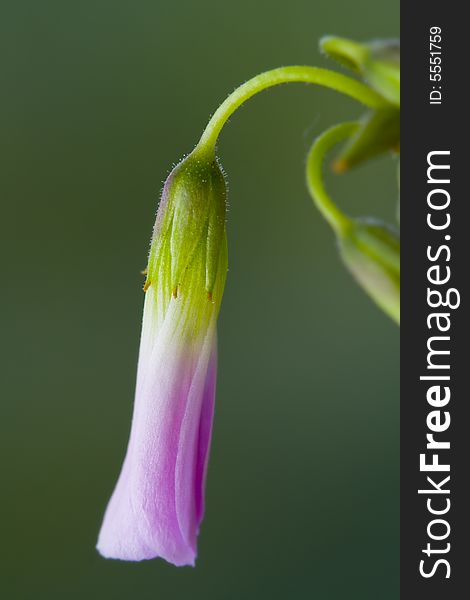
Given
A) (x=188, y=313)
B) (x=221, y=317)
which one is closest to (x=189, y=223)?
(x=188, y=313)

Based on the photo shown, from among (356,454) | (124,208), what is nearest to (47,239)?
(124,208)

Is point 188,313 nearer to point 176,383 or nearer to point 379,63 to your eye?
point 176,383

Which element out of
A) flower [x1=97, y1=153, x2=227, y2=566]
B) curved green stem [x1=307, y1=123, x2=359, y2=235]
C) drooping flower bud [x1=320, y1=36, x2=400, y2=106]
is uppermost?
drooping flower bud [x1=320, y1=36, x2=400, y2=106]

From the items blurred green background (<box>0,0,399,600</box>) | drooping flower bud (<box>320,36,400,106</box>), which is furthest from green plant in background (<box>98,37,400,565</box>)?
blurred green background (<box>0,0,399,600</box>)

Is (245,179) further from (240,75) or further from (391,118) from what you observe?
(391,118)

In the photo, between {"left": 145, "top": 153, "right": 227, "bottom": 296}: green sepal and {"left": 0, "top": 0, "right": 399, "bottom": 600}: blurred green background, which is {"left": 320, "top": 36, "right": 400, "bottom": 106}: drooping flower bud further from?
{"left": 0, "top": 0, "right": 399, "bottom": 600}: blurred green background

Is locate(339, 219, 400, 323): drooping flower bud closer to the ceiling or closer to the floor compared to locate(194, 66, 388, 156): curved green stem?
closer to the floor
